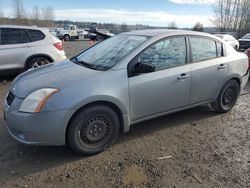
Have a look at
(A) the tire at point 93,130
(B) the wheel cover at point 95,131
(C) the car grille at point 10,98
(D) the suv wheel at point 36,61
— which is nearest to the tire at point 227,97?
(A) the tire at point 93,130

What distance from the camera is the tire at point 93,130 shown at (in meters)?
3.36

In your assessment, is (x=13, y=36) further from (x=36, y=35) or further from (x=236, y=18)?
(x=236, y=18)

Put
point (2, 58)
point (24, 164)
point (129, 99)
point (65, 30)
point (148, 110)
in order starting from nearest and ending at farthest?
point (24, 164) → point (129, 99) → point (148, 110) → point (2, 58) → point (65, 30)

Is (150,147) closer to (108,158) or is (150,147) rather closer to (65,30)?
(108,158)

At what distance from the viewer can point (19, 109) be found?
3.25 m

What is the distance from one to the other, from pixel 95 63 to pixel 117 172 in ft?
5.39

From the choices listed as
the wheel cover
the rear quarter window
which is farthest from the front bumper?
the rear quarter window

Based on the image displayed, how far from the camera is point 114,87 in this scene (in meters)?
3.52

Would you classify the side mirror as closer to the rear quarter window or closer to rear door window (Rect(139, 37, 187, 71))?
rear door window (Rect(139, 37, 187, 71))

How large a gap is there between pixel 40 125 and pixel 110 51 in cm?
164

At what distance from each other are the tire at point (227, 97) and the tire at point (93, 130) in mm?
2259

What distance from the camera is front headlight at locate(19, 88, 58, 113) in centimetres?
317

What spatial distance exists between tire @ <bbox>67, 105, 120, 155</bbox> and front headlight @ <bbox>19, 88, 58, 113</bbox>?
0.44 m

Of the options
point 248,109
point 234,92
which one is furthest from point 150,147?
point 248,109
